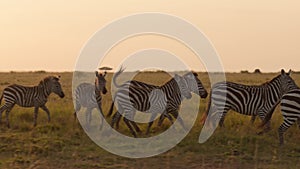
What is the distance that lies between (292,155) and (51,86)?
6.41 m

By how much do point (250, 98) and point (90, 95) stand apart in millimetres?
4118

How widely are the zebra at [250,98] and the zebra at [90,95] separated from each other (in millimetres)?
2769

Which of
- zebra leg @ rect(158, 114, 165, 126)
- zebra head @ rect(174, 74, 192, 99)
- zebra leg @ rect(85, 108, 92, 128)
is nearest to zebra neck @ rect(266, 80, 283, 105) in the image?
zebra head @ rect(174, 74, 192, 99)

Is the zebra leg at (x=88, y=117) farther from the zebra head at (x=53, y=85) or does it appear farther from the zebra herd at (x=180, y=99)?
the zebra head at (x=53, y=85)

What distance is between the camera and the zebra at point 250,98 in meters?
12.1

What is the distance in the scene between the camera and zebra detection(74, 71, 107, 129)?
13148mm

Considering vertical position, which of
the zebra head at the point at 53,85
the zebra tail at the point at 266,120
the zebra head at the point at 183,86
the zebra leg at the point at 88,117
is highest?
the zebra head at the point at 53,85

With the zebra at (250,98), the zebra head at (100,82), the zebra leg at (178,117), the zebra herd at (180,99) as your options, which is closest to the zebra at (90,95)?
the zebra head at (100,82)

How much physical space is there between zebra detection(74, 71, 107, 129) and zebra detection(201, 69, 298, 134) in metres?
2.77

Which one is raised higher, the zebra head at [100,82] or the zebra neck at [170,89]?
the zebra head at [100,82]

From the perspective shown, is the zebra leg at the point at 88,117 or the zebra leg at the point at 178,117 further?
the zebra leg at the point at 88,117

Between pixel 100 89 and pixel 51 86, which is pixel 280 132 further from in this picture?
pixel 51 86

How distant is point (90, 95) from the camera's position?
13508 mm

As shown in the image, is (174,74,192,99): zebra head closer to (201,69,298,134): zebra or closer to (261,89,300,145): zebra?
(201,69,298,134): zebra
